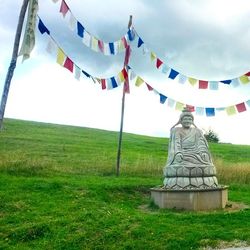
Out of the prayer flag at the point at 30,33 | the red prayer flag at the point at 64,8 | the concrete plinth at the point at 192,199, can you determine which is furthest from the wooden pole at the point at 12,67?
the concrete plinth at the point at 192,199

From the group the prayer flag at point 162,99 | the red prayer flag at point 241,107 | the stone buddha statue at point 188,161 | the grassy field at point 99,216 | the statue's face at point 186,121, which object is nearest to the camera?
the grassy field at point 99,216

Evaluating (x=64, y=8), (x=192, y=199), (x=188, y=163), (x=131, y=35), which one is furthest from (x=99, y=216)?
(x=131, y=35)

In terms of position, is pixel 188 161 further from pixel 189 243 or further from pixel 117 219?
pixel 189 243

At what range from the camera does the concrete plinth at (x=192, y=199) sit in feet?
50.1

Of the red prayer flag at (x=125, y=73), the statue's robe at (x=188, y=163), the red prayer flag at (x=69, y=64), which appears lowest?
the statue's robe at (x=188, y=163)

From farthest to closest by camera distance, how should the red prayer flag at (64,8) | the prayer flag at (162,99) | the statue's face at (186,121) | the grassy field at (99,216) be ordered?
the prayer flag at (162,99)
the statue's face at (186,121)
the red prayer flag at (64,8)
the grassy field at (99,216)

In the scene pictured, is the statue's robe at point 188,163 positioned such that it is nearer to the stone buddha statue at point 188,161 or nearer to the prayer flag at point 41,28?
the stone buddha statue at point 188,161

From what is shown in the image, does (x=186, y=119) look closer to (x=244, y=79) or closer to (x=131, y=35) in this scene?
(x=244, y=79)

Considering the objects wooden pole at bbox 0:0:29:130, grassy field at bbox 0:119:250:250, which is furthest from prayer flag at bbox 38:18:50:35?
grassy field at bbox 0:119:250:250

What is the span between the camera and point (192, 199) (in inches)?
601

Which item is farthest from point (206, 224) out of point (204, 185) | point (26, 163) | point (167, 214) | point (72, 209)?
point (26, 163)

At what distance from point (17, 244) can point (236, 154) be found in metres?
29.5

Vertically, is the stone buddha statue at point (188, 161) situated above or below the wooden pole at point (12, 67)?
below

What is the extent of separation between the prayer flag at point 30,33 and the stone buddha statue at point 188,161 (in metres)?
5.80
